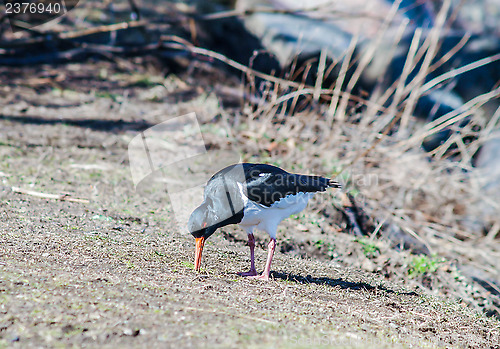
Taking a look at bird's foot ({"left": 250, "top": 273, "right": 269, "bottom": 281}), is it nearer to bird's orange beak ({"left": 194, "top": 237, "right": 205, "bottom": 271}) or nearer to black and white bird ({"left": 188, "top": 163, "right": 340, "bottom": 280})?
black and white bird ({"left": 188, "top": 163, "right": 340, "bottom": 280})

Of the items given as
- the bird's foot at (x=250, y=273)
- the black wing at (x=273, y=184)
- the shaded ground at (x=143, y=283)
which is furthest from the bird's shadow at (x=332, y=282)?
the black wing at (x=273, y=184)

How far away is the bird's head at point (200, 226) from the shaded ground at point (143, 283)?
15 centimetres

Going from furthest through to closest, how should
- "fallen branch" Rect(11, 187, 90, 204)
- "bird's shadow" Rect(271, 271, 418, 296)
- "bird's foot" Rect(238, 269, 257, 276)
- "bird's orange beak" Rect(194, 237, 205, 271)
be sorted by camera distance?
"fallen branch" Rect(11, 187, 90, 204) → "bird's shadow" Rect(271, 271, 418, 296) → "bird's foot" Rect(238, 269, 257, 276) → "bird's orange beak" Rect(194, 237, 205, 271)

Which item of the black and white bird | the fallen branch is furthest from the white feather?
the fallen branch

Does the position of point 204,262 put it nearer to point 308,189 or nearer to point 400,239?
point 308,189

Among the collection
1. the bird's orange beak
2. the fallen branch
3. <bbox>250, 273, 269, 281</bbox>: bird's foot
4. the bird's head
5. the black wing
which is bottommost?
the fallen branch

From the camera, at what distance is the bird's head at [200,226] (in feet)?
12.8

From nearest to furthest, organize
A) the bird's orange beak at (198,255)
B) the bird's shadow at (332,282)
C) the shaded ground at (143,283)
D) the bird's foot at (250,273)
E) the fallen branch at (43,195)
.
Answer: the shaded ground at (143,283) → the bird's orange beak at (198,255) → the bird's foot at (250,273) → the bird's shadow at (332,282) → the fallen branch at (43,195)

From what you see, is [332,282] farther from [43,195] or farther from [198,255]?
[43,195]

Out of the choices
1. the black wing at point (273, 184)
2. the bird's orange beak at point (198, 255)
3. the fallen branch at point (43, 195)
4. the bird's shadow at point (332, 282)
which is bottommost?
the fallen branch at point (43, 195)

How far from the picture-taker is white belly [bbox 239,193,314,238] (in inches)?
158

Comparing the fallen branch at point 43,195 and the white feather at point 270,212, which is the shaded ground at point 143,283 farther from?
the white feather at point 270,212

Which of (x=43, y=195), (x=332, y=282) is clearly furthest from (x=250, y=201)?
(x=43, y=195)

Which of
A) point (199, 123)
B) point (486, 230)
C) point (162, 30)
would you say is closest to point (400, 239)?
point (486, 230)
